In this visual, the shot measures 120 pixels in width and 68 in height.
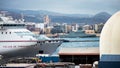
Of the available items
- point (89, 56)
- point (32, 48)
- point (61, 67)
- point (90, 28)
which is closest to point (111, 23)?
point (61, 67)

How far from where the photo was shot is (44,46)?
28094 mm

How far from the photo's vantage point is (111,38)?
15.2 m

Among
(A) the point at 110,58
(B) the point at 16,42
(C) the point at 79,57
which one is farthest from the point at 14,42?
(A) the point at 110,58

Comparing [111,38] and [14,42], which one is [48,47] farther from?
[111,38]

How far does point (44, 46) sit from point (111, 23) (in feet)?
42.3

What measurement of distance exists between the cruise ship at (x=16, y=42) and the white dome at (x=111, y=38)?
12171mm

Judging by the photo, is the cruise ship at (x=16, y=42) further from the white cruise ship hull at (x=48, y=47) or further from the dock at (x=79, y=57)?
the dock at (x=79, y=57)

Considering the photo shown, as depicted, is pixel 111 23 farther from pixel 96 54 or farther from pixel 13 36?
pixel 13 36

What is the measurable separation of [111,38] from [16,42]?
42.7 feet

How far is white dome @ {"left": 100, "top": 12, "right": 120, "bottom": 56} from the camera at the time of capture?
14898 millimetres

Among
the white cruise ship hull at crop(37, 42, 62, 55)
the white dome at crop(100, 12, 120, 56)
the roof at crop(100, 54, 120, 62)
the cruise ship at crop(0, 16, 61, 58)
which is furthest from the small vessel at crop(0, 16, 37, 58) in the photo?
the roof at crop(100, 54, 120, 62)

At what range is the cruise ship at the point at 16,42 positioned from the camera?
88.8ft

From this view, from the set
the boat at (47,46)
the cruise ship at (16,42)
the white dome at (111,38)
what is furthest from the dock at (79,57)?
the cruise ship at (16,42)

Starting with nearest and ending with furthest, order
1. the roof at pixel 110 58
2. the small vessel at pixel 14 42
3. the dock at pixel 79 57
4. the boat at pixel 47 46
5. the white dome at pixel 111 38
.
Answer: the roof at pixel 110 58 < the white dome at pixel 111 38 < the dock at pixel 79 57 < the small vessel at pixel 14 42 < the boat at pixel 47 46
